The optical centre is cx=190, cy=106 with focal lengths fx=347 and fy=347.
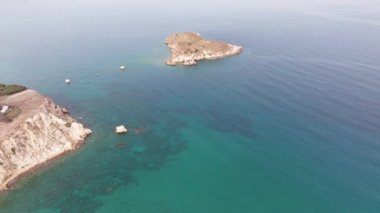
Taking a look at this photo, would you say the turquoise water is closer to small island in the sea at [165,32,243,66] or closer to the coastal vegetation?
small island in the sea at [165,32,243,66]

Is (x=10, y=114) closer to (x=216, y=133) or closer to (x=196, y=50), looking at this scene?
(x=216, y=133)

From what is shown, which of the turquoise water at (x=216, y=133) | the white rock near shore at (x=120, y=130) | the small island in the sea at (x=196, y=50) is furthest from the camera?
the small island in the sea at (x=196, y=50)

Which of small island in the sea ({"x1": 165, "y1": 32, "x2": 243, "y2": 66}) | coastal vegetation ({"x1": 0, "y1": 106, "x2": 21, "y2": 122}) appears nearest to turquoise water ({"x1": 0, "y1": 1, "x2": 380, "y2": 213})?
small island in the sea ({"x1": 165, "y1": 32, "x2": 243, "y2": 66})

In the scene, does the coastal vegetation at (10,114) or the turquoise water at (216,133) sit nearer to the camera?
the turquoise water at (216,133)

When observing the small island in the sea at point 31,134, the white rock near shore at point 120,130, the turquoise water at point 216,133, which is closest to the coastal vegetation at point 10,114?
the small island in the sea at point 31,134

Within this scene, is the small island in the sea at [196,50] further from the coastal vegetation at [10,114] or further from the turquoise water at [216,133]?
the coastal vegetation at [10,114]

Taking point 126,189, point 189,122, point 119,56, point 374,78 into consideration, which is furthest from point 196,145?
point 119,56
